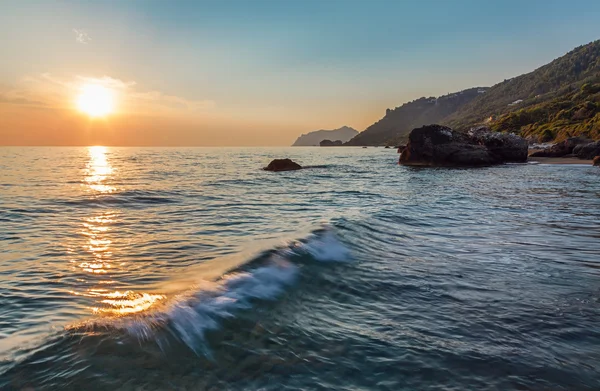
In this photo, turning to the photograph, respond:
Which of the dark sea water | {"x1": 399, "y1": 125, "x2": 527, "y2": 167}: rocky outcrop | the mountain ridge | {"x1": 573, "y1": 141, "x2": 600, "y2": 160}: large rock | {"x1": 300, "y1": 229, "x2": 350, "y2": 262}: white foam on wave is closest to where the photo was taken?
the dark sea water

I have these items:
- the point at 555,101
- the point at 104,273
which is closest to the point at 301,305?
the point at 104,273

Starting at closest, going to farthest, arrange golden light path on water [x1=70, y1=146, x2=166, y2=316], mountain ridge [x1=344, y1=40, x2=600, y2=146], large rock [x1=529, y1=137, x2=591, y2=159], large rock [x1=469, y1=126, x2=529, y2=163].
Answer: golden light path on water [x1=70, y1=146, x2=166, y2=316] → large rock [x1=469, y1=126, x2=529, y2=163] → large rock [x1=529, y1=137, x2=591, y2=159] → mountain ridge [x1=344, y1=40, x2=600, y2=146]

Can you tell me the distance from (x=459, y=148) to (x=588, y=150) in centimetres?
1510

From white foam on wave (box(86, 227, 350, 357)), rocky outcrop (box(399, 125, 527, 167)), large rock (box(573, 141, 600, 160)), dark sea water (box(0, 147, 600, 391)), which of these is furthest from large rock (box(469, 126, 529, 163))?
white foam on wave (box(86, 227, 350, 357))

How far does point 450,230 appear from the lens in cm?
1050

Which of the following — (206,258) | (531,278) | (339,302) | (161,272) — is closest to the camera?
(339,302)

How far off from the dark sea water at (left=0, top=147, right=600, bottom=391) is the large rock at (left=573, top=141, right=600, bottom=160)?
1577 inches

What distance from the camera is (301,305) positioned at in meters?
5.25

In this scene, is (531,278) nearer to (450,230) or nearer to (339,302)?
(339,302)

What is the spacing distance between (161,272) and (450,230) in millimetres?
7802

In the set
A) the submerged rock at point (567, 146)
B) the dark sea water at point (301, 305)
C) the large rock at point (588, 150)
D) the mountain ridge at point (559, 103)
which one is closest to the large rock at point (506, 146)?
the submerged rock at point (567, 146)

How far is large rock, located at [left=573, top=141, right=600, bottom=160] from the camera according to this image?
138ft

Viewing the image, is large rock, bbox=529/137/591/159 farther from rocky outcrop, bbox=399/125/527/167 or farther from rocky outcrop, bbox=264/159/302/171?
rocky outcrop, bbox=264/159/302/171

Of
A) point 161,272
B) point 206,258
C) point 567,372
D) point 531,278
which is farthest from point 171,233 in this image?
point 567,372
